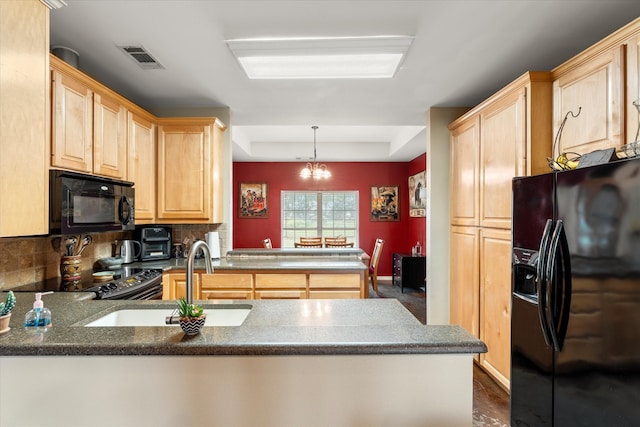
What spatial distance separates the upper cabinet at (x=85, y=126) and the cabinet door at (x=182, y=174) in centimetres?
52

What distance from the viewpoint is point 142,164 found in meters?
3.02

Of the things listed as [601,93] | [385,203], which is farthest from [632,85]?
[385,203]

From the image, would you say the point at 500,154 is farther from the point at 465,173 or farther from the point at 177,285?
the point at 177,285

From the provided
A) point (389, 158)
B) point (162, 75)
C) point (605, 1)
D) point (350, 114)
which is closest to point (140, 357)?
point (162, 75)

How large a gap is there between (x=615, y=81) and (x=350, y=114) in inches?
94.5

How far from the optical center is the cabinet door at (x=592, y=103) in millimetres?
1668

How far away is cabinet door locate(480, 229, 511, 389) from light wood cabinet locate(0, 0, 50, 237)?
2.75 meters

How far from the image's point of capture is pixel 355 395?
1.12 metres

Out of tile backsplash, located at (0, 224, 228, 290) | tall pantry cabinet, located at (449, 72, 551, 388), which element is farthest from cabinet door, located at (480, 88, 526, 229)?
tile backsplash, located at (0, 224, 228, 290)

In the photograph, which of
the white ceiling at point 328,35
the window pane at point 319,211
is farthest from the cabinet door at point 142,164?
the window pane at point 319,211

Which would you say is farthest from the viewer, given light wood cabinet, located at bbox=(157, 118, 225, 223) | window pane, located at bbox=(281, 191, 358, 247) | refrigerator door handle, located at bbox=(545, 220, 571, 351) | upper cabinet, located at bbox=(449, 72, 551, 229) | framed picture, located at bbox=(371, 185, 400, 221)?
window pane, located at bbox=(281, 191, 358, 247)

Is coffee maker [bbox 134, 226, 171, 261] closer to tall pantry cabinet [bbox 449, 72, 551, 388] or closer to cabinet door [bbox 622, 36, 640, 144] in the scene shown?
tall pantry cabinet [bbox 449, 72, 551, 388]

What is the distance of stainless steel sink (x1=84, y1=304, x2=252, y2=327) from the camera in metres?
1.61

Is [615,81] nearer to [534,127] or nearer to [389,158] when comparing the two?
[534,127]
